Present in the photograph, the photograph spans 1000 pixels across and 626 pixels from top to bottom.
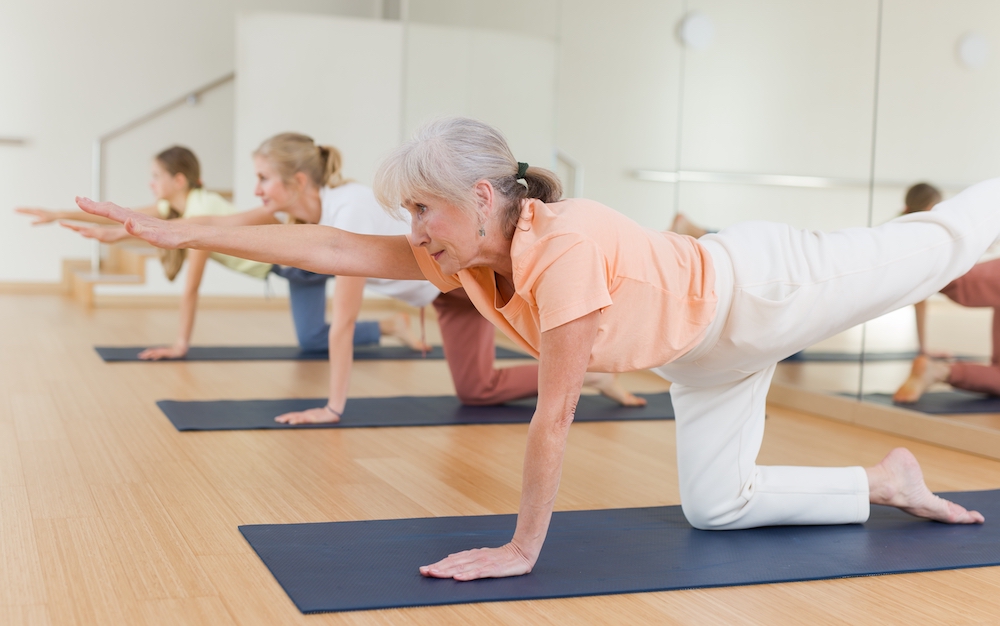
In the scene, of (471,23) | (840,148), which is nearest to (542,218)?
(840,148)

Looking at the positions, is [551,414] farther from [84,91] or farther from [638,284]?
[84,91]

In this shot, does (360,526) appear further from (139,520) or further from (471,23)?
(471,23)

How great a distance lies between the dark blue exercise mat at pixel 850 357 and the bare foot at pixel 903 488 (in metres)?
1.13

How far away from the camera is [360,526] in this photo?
1899 mm

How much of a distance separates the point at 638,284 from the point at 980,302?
70.0 inches

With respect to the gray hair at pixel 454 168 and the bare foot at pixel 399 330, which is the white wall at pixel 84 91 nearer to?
the bare foot at pixel 399 330

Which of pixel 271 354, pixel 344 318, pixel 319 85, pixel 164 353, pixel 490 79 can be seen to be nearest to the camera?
pixel 344 318

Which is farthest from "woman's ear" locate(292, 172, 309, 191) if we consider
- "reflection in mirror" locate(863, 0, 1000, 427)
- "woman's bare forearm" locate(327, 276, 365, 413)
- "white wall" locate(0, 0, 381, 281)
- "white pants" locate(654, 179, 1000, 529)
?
"white wall" locate(0, 0, 381, 281)

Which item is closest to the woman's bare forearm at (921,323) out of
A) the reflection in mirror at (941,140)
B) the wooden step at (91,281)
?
the reflection in mirror at (941,140)

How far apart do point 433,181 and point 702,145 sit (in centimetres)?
272

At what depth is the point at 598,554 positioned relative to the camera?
5.86 feet

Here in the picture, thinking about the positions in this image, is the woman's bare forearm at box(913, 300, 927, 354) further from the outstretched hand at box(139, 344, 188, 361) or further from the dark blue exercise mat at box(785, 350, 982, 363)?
the outstretched hand at box(139, 344, 188, 361)

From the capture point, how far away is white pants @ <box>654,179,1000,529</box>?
5.59ft

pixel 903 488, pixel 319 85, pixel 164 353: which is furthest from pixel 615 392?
pixel 319 85
